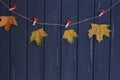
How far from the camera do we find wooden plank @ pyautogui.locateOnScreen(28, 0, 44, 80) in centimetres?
188

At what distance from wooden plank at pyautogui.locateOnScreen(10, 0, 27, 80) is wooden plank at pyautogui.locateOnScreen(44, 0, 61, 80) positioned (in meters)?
0.13

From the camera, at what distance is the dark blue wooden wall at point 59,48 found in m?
1.88

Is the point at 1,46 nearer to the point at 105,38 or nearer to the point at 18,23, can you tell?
the point at 18,23

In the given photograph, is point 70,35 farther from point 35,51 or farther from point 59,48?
point 35,51

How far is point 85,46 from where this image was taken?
75.2 inches

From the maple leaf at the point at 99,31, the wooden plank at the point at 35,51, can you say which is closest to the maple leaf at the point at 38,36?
the wooden plank at the point at 35,51

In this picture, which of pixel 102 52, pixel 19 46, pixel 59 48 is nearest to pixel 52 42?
pixel 59 48

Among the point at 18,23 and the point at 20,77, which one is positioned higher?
the point at 18,23

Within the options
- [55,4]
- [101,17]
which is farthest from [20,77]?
[101,17]

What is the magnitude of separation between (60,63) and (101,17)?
1.18 ft

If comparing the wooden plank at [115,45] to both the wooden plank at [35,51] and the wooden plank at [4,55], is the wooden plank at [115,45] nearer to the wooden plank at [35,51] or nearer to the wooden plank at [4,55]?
the wooden plank at [35,51]

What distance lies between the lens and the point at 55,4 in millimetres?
1889

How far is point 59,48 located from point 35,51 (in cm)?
14

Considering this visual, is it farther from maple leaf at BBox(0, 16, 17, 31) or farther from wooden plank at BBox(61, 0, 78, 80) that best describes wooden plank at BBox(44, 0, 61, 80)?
maple leaf at BBox(0, 16, 17, 31)
